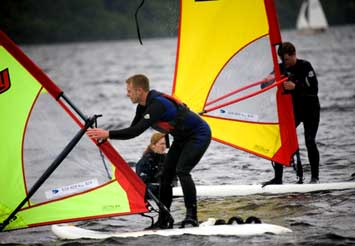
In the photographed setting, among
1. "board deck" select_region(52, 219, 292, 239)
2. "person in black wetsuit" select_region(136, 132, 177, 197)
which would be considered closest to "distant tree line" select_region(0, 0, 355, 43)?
"person in black wetsuit" select_region(136, 132, 177, 197)

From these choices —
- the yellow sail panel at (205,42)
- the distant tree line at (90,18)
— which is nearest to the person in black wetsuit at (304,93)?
the yellow sail panel at (205,42)

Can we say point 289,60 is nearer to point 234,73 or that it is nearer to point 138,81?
point 234,73

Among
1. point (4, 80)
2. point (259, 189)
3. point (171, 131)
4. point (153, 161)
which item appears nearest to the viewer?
point (4, 80)

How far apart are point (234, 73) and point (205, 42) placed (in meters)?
0.57

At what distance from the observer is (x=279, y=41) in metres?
10.2

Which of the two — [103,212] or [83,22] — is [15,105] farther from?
[83,22]

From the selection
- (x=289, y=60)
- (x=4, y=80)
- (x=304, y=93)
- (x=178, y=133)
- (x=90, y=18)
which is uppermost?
(x=4, y=80)

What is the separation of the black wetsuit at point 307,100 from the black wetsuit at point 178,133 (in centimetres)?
242

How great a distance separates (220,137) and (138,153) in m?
4.28

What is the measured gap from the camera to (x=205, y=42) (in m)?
10.8

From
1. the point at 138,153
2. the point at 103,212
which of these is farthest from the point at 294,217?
the point at 138,153

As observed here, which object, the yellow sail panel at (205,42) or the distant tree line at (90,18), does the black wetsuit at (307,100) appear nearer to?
the yellow sail panel at (205,42)

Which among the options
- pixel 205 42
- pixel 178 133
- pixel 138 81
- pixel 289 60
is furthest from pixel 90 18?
pixel 138 81

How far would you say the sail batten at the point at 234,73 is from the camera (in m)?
10.3
